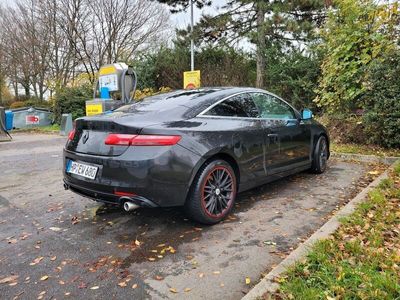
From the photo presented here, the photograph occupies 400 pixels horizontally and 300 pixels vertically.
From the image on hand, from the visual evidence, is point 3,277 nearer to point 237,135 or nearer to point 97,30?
point 237,135

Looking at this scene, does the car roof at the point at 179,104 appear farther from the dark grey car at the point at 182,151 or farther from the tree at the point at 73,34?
the tree at the point at 73,34

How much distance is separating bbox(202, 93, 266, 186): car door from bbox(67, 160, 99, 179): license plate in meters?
1.26

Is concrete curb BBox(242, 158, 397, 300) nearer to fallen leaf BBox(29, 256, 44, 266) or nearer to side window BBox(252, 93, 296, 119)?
side window BBox(252, 93, 296, 119)

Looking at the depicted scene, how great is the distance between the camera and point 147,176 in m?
3.11

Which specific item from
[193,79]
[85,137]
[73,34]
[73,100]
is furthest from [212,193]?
[73,34]

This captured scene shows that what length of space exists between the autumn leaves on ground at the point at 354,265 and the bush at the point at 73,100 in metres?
16.1

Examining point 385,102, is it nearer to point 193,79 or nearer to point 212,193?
point 212,193

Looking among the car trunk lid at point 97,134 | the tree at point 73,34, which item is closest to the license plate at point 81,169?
the car trunk lid at point 97,134

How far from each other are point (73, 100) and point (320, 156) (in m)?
14.7

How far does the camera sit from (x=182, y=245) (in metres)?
3.17

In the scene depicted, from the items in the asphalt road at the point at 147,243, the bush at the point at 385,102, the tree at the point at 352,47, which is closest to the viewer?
the asphalt road at the point at 147,243

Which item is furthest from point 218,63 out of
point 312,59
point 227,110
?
point 227,110

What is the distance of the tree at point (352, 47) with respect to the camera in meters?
7.53

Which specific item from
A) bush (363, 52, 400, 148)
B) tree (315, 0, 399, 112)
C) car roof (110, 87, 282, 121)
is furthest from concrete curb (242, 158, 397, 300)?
tree (315, 0, 399, 112)
